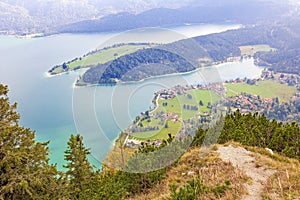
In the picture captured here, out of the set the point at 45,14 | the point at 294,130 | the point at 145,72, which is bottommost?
the point at 294,130

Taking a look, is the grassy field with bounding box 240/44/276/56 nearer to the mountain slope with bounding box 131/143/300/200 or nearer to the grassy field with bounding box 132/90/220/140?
the mountain slope with bounding box 131/143/300/200

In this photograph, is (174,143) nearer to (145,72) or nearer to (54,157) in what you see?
(145,72)

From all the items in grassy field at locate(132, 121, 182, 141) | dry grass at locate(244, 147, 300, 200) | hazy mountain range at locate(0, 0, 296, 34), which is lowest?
dry grass at locate(244, 147, 300, 200)

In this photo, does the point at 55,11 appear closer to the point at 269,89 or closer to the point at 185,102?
the point at 269,89

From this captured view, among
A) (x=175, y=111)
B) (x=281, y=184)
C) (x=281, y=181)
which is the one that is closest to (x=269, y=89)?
(x=281, y=181)

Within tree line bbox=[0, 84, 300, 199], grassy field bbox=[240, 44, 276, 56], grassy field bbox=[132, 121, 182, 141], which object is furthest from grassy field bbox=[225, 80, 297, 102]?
grassy field bbox=[132, 121, 182, 141]

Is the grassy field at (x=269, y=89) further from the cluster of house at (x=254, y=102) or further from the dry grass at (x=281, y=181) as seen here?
the dry grass at (x=281, y=181)

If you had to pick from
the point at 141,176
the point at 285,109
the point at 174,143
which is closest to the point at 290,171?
the point at 174,143
